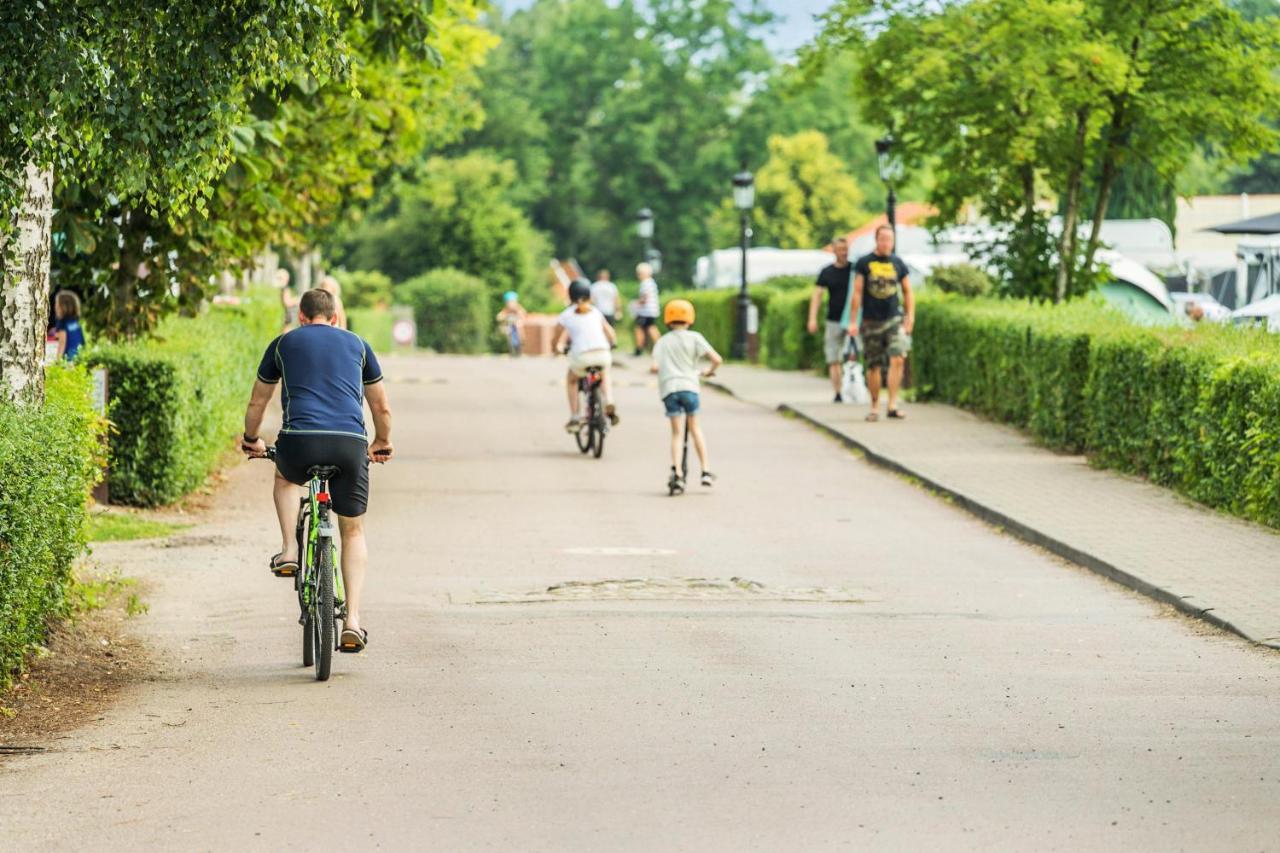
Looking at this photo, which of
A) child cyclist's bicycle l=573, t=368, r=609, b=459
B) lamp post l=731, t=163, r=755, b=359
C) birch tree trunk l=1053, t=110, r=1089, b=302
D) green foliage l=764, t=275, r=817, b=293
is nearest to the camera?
child cyclist's bicycle l=573, t=368, r=609, b=459

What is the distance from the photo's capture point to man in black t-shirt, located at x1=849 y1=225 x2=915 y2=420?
2245cm

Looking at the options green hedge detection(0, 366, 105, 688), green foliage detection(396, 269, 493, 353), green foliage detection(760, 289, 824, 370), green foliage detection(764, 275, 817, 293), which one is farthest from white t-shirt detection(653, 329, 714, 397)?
green foliage detection(396, 269, 493, 353)

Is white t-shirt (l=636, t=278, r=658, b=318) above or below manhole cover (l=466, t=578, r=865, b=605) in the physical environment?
above

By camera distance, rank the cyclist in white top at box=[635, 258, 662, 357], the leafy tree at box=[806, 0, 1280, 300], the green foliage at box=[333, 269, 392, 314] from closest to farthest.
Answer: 1. the leafy tree at box=[806, 0, 1280, 300]
2. the cyclist in white top at box=[635, 258, 662, 357]
3. the green foliage at box=[333, 269, 392, 314]

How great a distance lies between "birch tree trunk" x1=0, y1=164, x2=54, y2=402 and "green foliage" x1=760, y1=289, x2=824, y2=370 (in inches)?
952

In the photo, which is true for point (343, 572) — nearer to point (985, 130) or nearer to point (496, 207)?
point (985, 130)

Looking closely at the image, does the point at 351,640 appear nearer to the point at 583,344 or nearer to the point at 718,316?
the point at 583,344

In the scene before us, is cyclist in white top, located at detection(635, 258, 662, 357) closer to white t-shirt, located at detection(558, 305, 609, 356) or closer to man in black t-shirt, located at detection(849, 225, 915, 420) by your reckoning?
man in black t-shirt, located at detection(849, 225, 915, 420)

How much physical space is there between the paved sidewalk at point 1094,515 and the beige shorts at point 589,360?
2.55m

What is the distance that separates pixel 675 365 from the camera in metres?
17.3

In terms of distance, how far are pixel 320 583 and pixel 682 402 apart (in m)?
8.37

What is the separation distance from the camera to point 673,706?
831 cm

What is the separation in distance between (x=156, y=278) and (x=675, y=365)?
4.59 meters

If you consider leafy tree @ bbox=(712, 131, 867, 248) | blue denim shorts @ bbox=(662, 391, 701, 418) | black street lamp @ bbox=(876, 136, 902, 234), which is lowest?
blue denim shorts @ bbox=(662, 391, 701, 418)
